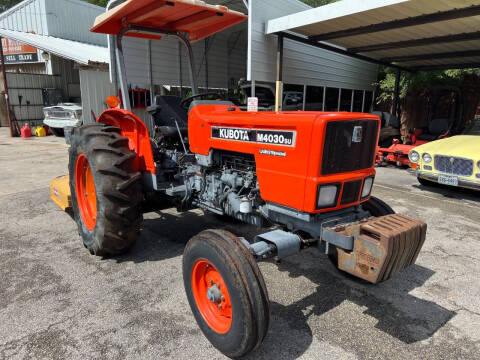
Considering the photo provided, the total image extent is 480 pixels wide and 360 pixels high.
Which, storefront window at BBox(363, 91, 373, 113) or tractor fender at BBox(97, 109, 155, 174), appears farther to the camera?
storefront window at BBox(363, 91, 373, 113)

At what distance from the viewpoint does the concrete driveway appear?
2143 millimetres

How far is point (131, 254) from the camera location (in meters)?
3.40

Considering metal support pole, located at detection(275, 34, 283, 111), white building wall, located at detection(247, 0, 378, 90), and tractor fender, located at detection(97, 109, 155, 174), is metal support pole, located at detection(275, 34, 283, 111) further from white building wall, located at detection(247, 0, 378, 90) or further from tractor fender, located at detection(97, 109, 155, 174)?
tractor fender, located at detection(97, 109, 155, 174)

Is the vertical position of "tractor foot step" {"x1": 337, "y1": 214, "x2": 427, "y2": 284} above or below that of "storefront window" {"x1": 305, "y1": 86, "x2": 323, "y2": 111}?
below

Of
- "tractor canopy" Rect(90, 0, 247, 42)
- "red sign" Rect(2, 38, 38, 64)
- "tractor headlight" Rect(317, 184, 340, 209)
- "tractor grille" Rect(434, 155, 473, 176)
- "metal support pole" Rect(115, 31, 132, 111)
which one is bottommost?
"tractor grille" Rect(434, 155, 473, 176)

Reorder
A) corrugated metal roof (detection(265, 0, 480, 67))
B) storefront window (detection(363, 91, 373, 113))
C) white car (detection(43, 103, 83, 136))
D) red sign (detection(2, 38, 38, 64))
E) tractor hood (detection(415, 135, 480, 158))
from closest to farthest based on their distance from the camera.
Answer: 1. tractor hood (detection(415, 135, 480, 158))
2. corrugated metal roof (detection(265, 0, 480, 67))
3. white car (detection(43, 103, 83, 136))
4. storefront window (detection(363, 91, 373, 113))
5. red sign (detection(2, 38, 38, 64))

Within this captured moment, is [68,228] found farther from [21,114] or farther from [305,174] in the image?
[21,114]

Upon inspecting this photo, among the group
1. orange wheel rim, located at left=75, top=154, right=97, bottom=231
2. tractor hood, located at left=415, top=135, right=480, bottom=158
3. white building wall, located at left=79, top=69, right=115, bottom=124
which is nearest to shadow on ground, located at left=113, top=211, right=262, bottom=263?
orange wheel rim, located at left=75, top=154, right=97, bottom=231

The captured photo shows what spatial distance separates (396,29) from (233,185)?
657cm

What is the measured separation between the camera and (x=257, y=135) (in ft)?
8.13

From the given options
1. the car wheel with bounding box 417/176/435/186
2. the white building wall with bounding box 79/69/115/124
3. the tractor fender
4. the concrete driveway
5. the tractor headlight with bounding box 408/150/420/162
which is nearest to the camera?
the concrete driveway

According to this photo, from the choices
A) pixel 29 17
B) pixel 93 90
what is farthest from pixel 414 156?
pixel 29 17

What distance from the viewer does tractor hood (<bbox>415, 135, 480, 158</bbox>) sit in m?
5.48

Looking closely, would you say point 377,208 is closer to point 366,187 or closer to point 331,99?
point 366,187
